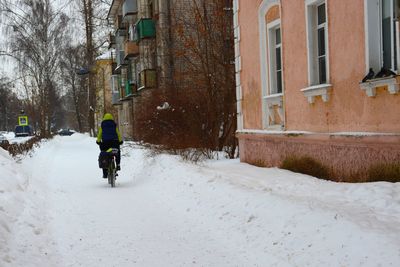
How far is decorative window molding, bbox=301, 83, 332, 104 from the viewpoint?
30.8 feet

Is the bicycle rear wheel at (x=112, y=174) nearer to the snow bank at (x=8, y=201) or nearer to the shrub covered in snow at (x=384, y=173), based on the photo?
the snow bank at (x=8, y=201)

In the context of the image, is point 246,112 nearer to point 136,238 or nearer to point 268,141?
point 268,141

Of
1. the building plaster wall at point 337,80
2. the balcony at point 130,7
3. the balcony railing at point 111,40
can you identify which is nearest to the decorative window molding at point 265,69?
the building plaster wall at point 337,80

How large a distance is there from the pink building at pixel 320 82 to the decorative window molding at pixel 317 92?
0.02 metres

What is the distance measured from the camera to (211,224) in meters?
7.30

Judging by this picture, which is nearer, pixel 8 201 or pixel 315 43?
pixel 8 201

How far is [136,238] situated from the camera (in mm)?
6652

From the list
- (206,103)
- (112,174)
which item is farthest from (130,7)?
(112,174)

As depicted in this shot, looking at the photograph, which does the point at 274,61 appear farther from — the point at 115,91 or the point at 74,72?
the point at 74,72

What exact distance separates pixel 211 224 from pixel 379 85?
345 centimetres

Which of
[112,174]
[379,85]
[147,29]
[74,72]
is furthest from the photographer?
[74,72]

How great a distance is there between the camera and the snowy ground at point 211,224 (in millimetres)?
5012

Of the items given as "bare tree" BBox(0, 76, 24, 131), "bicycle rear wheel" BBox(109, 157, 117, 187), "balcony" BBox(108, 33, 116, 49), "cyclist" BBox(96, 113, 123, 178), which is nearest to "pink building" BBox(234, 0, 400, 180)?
"cyclist" BBox(96, 113, 123, 178)

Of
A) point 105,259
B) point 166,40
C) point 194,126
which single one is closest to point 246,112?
point 194,126
